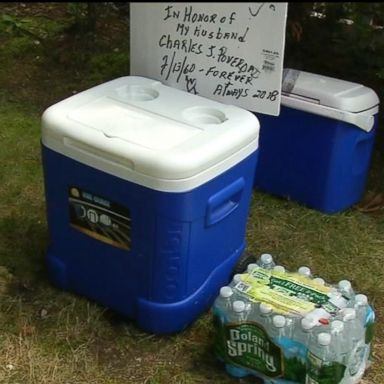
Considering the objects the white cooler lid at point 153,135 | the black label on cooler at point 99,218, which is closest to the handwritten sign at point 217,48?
the white cooler lid at point 153,135

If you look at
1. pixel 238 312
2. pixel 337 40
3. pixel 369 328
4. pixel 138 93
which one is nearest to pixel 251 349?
→ pixel 238 312

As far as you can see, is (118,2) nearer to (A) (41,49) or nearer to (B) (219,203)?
(A) (41,49)

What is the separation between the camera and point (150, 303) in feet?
6.95

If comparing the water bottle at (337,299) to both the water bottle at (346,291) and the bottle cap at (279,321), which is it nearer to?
the water bottle at (346,291)

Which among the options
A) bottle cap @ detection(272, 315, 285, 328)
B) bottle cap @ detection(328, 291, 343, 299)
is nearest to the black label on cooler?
bottle cap @ detection(272, 315, 285, 328)

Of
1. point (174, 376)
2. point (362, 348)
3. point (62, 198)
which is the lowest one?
point (174, 376)

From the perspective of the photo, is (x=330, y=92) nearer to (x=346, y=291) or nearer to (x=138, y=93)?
(x=138, y=93)

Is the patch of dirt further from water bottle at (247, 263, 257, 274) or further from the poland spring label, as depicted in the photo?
the poland spring label

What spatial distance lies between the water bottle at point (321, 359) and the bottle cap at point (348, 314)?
9 cm

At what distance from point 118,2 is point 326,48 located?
1.33m

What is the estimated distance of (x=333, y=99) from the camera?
2609 millimetres

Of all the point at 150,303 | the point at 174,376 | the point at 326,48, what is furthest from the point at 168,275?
the point at 326,48

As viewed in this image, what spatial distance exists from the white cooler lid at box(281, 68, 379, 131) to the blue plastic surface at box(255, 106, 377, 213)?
0.10 feet

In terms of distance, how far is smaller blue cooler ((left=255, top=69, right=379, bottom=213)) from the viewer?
264cm
